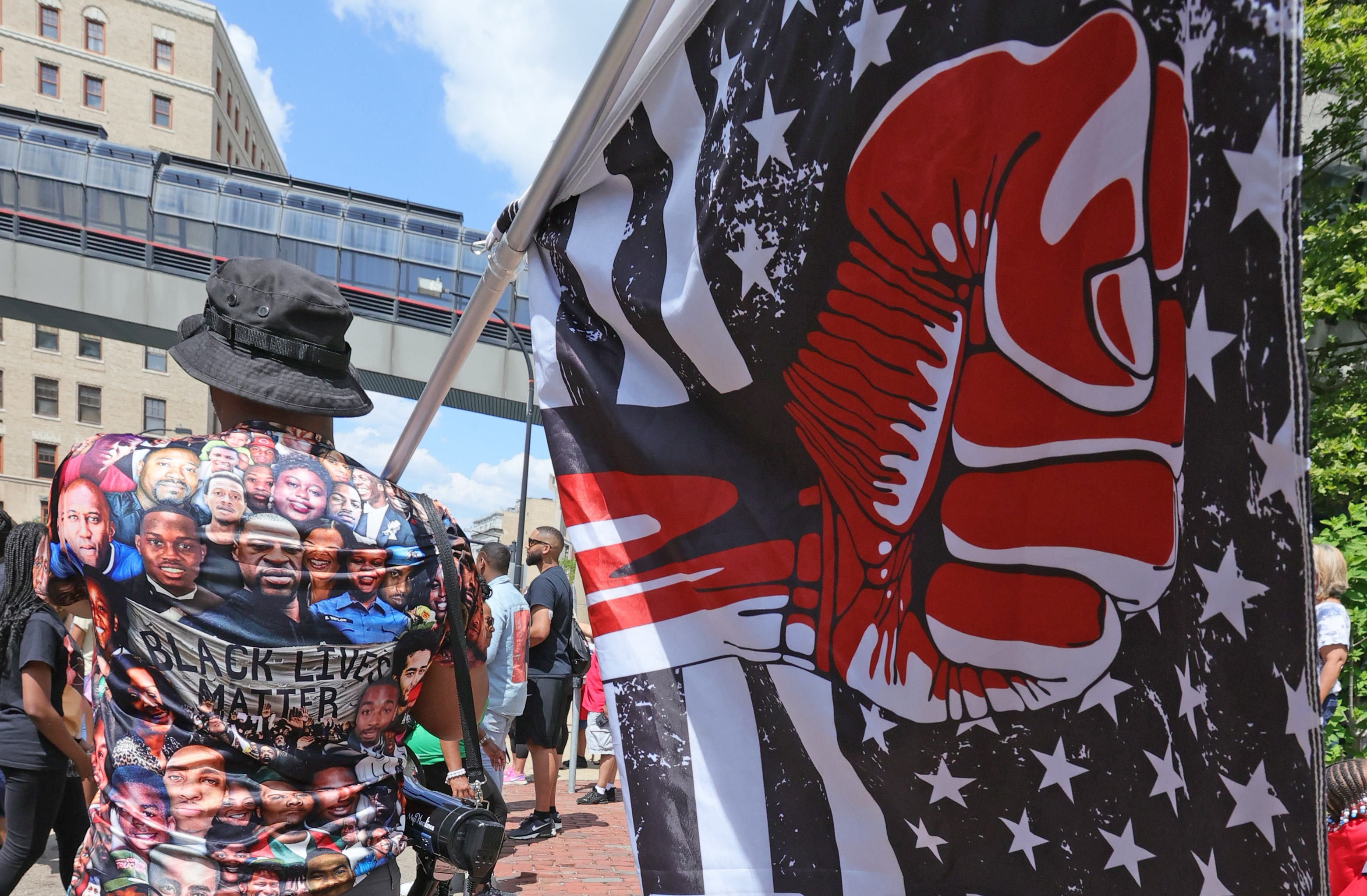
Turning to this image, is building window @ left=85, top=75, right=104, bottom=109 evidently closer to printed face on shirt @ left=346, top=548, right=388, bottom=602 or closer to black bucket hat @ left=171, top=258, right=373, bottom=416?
black bucket hat @ left=171, top=258, right=373, bottom=416

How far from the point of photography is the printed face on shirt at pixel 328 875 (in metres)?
1.79

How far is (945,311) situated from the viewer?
52.6 inches

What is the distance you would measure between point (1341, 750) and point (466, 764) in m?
6.77

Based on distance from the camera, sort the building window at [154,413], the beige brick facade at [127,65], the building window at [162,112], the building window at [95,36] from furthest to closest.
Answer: the building window at [162,112] < the building window at [95,36] < the beige brick facade at [127,65] < the building window at [154,413]

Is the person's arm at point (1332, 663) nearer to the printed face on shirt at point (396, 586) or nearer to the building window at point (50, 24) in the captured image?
the printed face on shirt at point (396, 586)

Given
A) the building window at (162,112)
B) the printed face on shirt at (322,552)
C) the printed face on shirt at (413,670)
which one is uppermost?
the building window at (162,112)

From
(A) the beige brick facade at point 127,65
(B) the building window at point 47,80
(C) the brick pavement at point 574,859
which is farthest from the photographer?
(B) the building window at point 47,80

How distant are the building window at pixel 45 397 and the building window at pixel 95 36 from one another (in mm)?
18844

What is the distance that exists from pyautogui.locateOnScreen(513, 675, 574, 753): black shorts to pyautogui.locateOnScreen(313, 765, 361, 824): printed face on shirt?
580 cm

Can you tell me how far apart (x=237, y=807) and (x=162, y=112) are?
2695 inches

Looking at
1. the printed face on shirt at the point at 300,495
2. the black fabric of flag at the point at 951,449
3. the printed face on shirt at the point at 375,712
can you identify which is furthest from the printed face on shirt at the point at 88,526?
the black fabric of flag at the point at 951,449

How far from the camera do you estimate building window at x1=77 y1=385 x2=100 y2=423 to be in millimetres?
54562

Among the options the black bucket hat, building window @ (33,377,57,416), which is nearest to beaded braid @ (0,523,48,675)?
the black bucket hat

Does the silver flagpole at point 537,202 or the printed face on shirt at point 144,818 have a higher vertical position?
the silver flagpole at point 537,202
